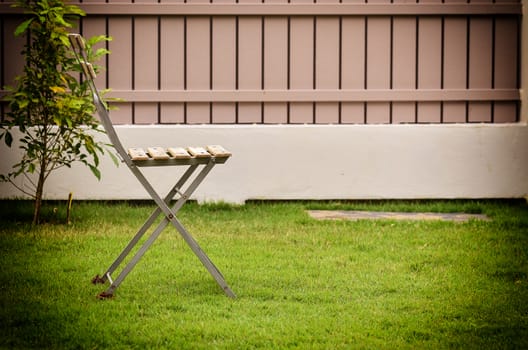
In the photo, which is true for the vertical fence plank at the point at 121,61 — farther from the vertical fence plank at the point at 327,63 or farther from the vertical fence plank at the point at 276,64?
the vertical fence plank at the point at 327,63

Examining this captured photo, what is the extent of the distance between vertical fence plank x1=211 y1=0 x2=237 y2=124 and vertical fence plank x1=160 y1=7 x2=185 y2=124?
0.28 meters

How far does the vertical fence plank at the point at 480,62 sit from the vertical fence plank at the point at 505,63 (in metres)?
0.06

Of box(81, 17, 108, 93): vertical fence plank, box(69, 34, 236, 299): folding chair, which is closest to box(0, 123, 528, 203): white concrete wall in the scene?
box(81, 17, 108, 93): vertical fence plank

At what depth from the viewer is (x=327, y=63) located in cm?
812

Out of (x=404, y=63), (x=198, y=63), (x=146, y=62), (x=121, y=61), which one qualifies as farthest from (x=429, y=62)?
(x=121, y=61)

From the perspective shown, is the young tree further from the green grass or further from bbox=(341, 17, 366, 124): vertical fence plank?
bbox=(341, 17, 366, 124): vertical fence plank

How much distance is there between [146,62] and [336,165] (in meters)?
1.88

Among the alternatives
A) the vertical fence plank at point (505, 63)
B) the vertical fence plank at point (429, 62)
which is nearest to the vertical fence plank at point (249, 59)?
the vertical fence plank at point (429, 62)

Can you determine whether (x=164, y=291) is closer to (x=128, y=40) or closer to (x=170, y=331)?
(x=170, y=331)

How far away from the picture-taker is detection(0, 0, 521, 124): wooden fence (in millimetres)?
8023

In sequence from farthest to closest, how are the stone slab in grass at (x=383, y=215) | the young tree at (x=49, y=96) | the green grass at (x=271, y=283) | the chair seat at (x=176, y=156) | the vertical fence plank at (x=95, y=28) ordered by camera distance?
1. the vertical fence plank at (x=95, y=28)
2. the stone slab in grass at (x=383, y=215)
3. the young tree at (x=49, y=96)
4. the chair seat at (x=176, y=156)
5. the green grass at (x=271, y=283)

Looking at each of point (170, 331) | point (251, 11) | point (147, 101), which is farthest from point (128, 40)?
point (170, 331)

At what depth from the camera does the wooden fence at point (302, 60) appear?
8.02m

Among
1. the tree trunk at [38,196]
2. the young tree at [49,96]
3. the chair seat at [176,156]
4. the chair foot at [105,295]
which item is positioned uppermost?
the young tree at [49,96]
